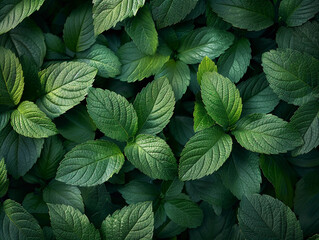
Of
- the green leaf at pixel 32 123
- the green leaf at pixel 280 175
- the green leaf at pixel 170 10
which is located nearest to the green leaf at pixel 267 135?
the green leaf at pixel 280 175

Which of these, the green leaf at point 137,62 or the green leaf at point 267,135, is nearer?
the green leaf at point 267,135

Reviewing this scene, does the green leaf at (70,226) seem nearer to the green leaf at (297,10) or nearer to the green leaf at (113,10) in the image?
the green leaf at (113,10)

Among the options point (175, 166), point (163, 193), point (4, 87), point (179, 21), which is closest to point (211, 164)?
point (175, 166)

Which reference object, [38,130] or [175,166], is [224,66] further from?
[38,130]

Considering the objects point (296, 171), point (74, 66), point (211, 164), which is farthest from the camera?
point (296, 171)

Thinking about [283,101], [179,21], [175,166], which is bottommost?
[175,166]

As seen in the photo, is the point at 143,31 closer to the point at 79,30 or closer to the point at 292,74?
the point at 79,30

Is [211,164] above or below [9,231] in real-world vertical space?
above

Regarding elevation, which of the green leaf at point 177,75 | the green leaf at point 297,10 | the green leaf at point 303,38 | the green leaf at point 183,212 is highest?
the green leaf at point 297,10
